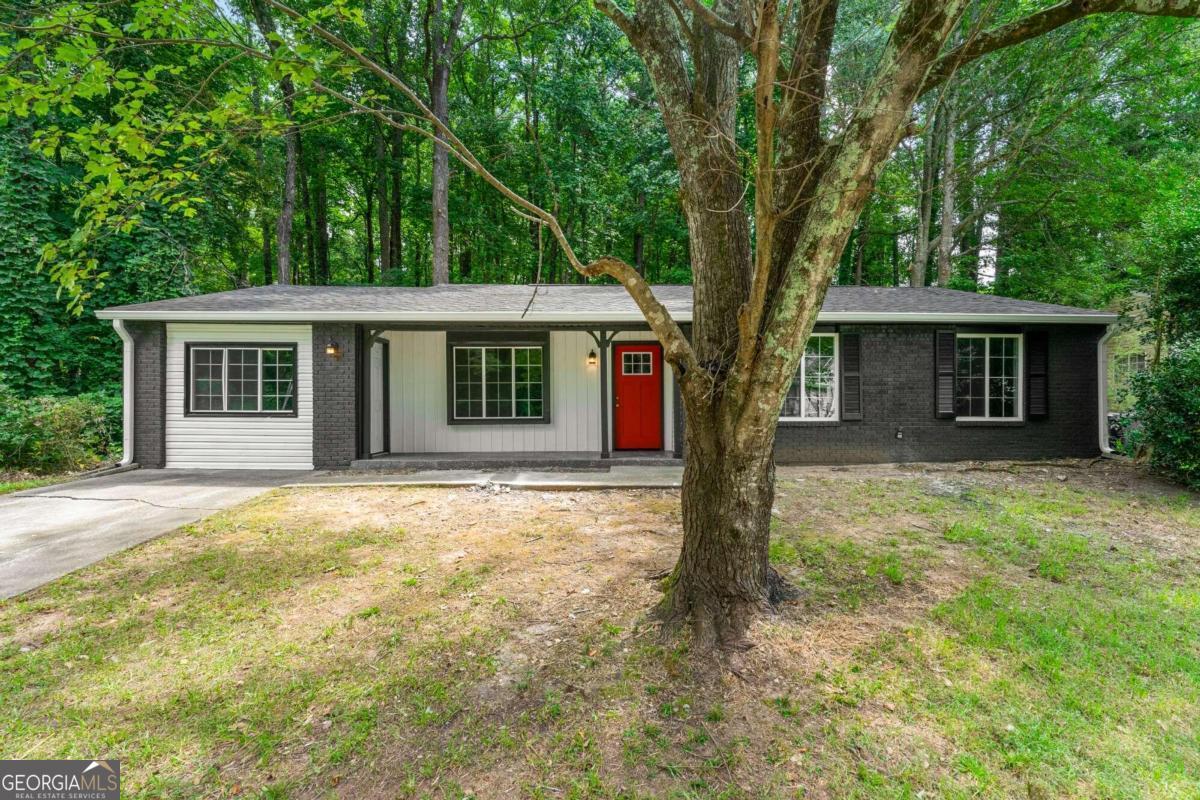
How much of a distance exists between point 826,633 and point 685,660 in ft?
2.90

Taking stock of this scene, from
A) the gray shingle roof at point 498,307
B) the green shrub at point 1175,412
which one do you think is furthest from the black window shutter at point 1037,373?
the green shrub at point 1175,412

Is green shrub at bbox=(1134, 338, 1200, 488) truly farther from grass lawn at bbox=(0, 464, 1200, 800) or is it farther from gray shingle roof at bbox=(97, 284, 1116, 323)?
grass lawn at bbox=(0, 464, 1200, 800)

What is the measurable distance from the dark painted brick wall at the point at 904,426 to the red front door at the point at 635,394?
225 centimetres

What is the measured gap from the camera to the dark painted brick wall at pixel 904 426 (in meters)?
8.38

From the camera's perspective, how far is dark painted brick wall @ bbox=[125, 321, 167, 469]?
7.92 meters

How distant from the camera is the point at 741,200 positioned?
2887 millimetres

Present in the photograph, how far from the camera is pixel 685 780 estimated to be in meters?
1.97

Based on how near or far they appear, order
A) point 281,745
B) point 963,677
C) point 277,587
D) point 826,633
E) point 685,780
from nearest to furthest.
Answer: point 685,780 → point 281,745 → point 963,677 → point 826,633 → point 277,587

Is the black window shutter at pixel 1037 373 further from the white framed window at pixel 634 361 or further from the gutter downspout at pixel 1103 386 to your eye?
the white framed window at pixel 634 361

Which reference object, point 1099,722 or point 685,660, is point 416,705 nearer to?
point 685,660

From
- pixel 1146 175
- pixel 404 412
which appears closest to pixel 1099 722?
pixel 404 412

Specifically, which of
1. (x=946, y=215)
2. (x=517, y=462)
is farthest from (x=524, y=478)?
(x=946, y=215)

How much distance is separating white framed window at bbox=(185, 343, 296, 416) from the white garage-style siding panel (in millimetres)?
1627
